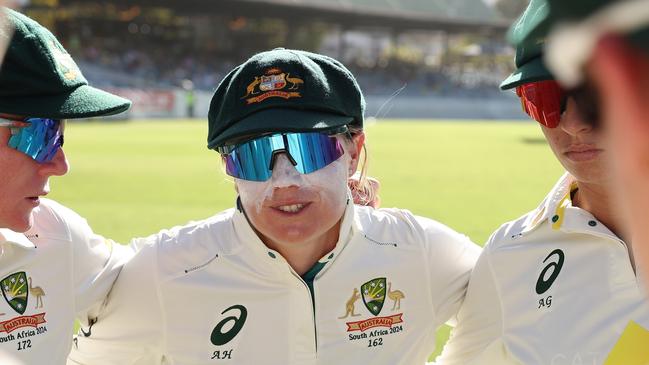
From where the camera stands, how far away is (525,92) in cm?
281

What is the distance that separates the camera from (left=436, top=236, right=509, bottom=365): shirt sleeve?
3098mm

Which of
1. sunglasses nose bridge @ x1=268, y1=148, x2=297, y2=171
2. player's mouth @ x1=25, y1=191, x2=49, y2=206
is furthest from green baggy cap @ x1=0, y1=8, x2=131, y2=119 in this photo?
sunglasses nose bridge @ x1=268, y1=148, x2=297, y2=171

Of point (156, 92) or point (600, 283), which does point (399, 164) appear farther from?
point (156, 92)

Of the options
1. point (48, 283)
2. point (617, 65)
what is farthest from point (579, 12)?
point (48, 283)

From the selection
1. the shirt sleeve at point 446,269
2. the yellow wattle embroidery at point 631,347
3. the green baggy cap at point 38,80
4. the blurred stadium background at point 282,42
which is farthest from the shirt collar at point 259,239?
the blurred stadium background at point 282,42

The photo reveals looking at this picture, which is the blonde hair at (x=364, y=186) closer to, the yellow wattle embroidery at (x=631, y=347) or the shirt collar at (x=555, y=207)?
the shirt collar at (x=555, y=207)

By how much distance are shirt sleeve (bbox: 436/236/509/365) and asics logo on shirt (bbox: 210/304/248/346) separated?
85cm

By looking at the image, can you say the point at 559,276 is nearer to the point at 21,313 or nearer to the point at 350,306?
the point at 350,306

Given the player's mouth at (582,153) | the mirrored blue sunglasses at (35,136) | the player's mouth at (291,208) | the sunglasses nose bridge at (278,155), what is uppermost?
the mirrored blue sunglasses at (35,136)

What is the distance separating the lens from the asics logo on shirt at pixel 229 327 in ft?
10.1

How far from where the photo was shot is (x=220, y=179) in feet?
48.1

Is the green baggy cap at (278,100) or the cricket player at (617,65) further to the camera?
the green baggy cap at (278,100)

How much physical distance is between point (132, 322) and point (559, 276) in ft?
5.05

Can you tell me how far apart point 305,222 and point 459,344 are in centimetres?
87
